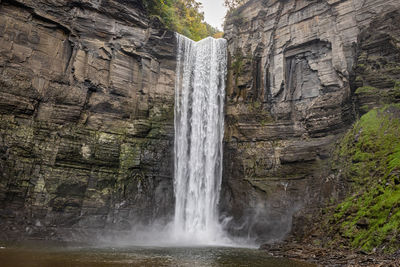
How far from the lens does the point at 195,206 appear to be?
22.3 metres

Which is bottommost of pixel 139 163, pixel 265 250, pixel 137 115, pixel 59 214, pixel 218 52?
pixel 265 250

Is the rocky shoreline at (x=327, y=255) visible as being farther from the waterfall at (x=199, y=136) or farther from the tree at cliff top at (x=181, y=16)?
the tree at cliff top at (x=181, y=16)

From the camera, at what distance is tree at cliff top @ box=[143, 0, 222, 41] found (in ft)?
84.9

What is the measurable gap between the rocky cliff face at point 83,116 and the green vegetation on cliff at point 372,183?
39.7 feet

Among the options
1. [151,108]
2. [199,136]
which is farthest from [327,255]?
[151,108]

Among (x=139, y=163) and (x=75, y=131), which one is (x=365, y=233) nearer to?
(x=139, y=163)

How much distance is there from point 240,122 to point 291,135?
4106 mm

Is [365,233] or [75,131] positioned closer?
[365,233]

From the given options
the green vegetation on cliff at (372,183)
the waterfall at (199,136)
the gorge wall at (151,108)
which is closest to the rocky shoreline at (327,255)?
the green vegetation on cliff at (372,183)

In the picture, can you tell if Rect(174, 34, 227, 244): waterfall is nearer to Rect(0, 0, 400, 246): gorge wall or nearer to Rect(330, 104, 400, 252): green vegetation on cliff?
Rect(0, 0, 400, 246): gorge wall

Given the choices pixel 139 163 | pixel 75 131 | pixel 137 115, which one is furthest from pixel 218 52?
pixel 75 131

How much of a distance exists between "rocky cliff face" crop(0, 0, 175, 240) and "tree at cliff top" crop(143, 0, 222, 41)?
202 centimetres

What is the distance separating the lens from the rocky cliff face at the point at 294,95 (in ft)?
62.3

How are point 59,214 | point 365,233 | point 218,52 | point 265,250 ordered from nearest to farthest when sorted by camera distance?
point 365,233, point 265,250, point 59,214, point 218,52
